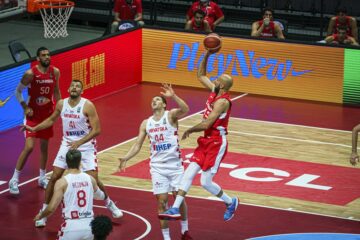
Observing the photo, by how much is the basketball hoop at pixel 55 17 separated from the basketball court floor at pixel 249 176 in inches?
172

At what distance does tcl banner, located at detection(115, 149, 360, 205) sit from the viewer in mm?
18031

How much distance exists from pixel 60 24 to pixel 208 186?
47.7 feet

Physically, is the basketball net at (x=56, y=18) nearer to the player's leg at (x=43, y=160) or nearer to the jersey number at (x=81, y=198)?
the player's leg at (x=43, y=160)

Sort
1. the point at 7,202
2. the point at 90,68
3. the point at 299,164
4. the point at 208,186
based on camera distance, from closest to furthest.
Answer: the point at 208,186 → the point at 7,202 → the point at 299,164 → the point at 90,68

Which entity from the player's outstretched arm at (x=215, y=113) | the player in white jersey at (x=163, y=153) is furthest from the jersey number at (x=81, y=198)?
Result: the player's outstretched arm at (x=215, y=113)

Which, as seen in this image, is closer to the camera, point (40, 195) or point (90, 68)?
point (40, 195)

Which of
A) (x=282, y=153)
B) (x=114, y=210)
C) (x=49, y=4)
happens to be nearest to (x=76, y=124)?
(x=114, y=210)

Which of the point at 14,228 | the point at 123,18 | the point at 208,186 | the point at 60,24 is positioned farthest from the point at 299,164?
the point at 60,24

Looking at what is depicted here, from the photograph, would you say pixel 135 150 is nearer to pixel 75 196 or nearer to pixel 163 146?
pixel 163 146

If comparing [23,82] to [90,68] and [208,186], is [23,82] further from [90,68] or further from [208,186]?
[90,68]

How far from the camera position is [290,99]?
2458 centimetres

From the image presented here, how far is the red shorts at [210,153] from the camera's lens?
15.7 meters

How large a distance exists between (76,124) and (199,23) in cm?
956

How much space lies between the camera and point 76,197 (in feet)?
43.7
